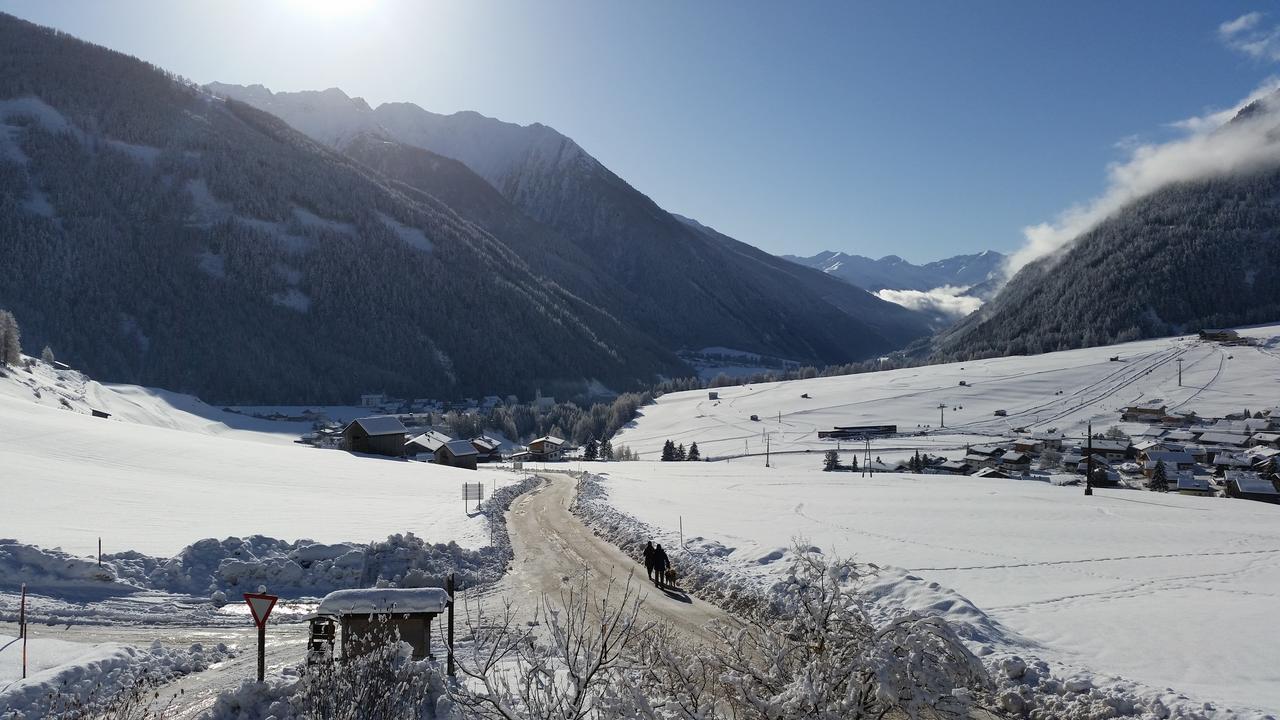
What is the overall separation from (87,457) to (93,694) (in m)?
31.4

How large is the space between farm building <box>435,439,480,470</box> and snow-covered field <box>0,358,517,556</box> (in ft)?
61.1

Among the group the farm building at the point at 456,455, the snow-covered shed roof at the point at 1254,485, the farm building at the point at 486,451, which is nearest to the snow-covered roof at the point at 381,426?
the farm building at the point at 456,455

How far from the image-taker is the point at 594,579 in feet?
77.5

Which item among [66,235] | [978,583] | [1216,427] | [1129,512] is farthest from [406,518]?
[66,235]

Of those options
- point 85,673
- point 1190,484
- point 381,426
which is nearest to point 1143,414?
point 1190,484

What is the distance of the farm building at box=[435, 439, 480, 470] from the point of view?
3034 inches

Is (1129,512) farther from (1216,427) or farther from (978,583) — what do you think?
(1216,427)

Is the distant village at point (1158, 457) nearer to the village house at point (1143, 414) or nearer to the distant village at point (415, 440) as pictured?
the village house at point (1143, 414)

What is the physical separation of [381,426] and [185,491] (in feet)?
143

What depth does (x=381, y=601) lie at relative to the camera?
13219mm

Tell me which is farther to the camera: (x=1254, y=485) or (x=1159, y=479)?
(x=1159, y=479)

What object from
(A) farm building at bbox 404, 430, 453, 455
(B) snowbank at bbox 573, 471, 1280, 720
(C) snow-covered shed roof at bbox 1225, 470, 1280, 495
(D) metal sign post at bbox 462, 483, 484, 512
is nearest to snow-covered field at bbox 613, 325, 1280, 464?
(C) snow-covered shed roof at bbox 1225, 470, 1280, 495

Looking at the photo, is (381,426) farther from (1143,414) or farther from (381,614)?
(1143,414)

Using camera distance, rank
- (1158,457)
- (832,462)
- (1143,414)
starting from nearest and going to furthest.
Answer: (1158,457) < (832,462) < (1143,414)
